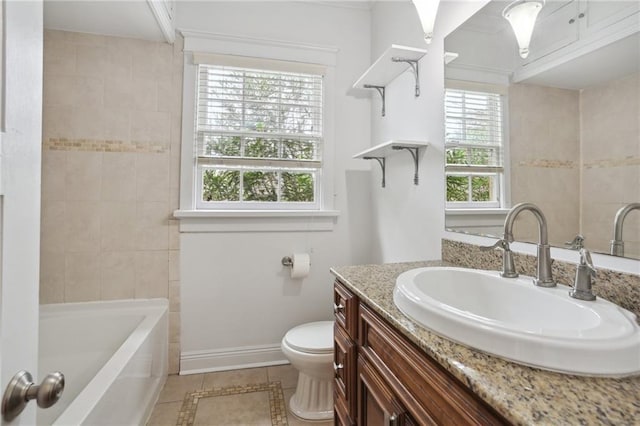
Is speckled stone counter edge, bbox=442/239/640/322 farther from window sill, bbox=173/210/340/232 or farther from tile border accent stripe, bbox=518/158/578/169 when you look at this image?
window sill, bbox=173/210/340/232

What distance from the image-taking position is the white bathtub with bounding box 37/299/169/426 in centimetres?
154

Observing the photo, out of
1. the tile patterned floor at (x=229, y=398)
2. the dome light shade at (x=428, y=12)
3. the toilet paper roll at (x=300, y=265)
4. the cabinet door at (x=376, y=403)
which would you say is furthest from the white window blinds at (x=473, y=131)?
the tile patterned floor at (x=229, y=398)

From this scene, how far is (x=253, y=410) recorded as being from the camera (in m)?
1.73

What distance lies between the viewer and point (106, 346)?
1.91 meters

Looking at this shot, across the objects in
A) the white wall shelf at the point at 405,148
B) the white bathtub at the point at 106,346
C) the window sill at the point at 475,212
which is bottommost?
the white bathtub at the point at 106,346

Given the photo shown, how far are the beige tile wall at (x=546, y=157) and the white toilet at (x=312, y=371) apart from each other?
109cm

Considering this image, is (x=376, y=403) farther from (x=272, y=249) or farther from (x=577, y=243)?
(x=272, y=249)

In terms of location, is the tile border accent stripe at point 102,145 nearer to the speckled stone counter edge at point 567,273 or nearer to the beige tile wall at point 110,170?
the beige tile wall at point 110,170

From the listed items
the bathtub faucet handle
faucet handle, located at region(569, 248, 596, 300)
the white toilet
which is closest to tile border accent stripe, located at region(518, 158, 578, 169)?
faucet handle, located at region(569, 248, 596, 300)

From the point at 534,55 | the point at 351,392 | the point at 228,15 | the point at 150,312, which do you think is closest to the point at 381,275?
the point at 351,392

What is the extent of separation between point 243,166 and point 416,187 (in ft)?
3.90

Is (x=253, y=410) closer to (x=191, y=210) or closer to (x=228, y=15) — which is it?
(x=191, y=210)

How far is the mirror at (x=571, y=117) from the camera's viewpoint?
806 millimetres

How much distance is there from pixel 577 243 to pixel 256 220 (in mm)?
1717
